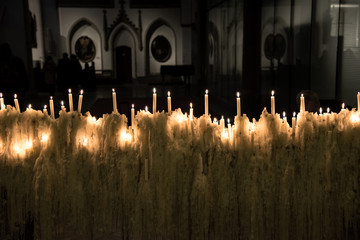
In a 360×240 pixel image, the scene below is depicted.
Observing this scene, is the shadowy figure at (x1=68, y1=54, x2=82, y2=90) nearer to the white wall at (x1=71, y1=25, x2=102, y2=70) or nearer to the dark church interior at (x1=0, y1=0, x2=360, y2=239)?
the dark church interior at (x1=0, y1=0, x2=360, y2=239)

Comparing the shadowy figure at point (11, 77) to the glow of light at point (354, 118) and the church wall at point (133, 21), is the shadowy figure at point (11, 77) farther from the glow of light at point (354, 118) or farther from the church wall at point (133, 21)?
the church wall at point (133, 21)

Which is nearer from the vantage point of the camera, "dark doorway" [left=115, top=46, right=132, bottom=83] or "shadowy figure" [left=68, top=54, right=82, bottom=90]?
"shadowy figure" [left=68, top=54, right=82, bottom=90]

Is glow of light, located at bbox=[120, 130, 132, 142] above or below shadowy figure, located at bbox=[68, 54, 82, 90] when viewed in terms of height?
below

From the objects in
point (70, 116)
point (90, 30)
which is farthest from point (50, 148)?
point (90, 30)

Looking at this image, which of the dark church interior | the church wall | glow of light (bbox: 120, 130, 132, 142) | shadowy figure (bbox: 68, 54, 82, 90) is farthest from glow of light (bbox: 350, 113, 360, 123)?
the church wall

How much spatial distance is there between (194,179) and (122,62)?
2496 centimetres

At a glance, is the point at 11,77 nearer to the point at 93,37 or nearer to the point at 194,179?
the point at 194,179

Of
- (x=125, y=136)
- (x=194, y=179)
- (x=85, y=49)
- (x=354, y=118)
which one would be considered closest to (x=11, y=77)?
(x=125, y=136)

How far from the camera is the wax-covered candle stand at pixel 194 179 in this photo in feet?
7.64

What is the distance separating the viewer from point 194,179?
2316 mm

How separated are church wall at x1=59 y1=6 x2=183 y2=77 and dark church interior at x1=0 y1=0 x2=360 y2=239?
0.22 ft

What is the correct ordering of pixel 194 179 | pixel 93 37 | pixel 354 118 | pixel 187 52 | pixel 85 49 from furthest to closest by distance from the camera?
pixel 187 52, pixel 93 37, pixel 85 49, pixel 354 118, pixel 194 179

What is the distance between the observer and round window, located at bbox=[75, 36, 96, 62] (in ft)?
83.9

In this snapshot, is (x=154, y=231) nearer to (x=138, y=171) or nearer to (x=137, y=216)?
(x=137, y=216)
